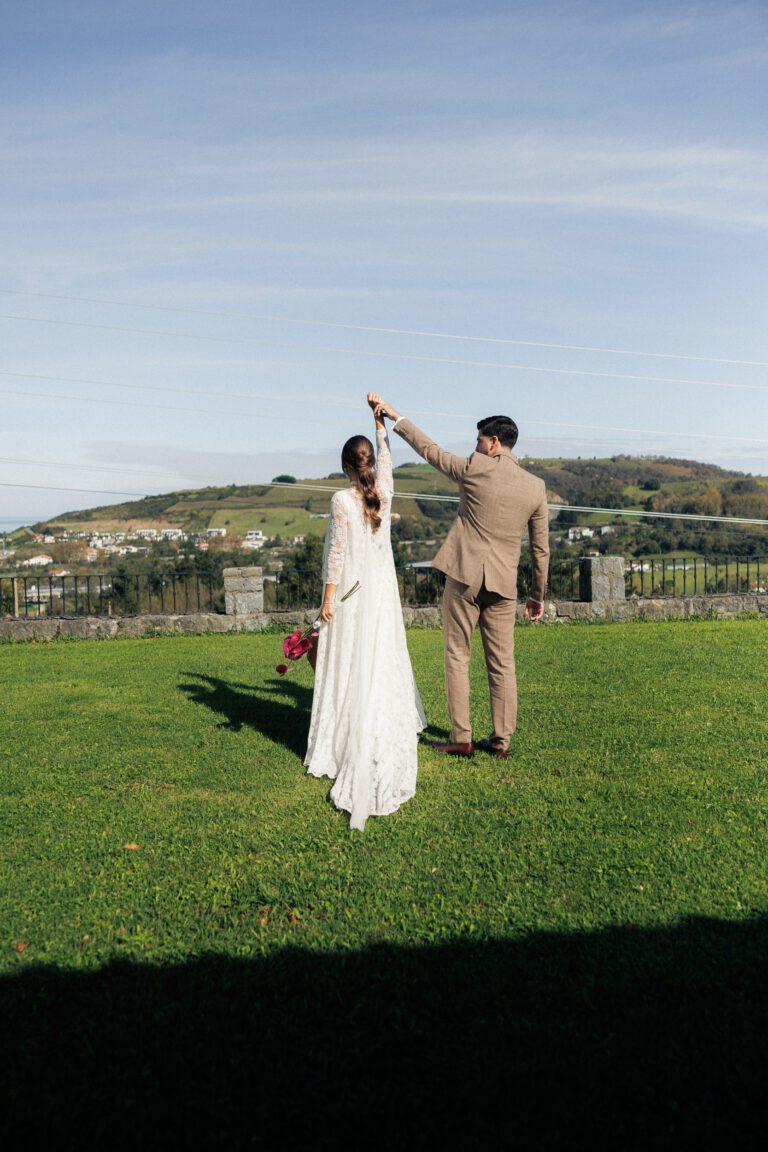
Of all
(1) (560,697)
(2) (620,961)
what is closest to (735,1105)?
(2) (620,961)

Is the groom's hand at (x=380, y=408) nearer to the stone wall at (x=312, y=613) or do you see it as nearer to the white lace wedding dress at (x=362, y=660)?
the white lace wedding dress at (x=362, y=660)

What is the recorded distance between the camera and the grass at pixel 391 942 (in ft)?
9.39

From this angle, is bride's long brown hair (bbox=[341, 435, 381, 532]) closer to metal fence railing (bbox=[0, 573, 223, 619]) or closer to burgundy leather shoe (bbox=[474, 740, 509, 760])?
burgundy leather shoe (bbox=[474, 740, 509, 760])

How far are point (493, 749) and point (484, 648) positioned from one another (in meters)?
0.74

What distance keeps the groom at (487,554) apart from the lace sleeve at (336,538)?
661 millimetres

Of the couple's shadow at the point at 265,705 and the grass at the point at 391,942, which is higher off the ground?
the couple's shadow at the point at 265,705

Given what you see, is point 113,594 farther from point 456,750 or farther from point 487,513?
point 487,513

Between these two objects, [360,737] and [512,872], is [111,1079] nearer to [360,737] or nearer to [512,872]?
[512,872]

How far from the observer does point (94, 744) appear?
25.2ft

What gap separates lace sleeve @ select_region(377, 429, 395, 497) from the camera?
642 centimetres

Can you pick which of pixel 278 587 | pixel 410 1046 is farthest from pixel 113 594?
Answer: pixel 410 1046

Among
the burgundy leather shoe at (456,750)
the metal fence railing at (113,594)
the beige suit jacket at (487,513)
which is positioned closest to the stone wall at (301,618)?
the metal fence railing at (113,594)

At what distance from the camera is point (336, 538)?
6332 millimetres

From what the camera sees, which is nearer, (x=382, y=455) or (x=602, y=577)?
(x=382, y=455)
